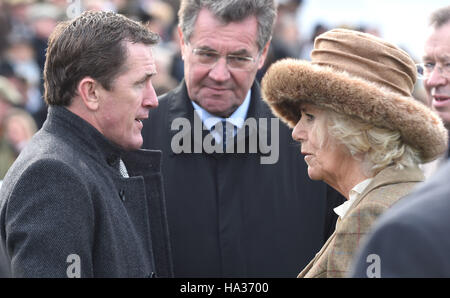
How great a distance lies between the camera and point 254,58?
3.97 meters

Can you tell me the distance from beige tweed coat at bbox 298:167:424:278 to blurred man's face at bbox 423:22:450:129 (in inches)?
66.7

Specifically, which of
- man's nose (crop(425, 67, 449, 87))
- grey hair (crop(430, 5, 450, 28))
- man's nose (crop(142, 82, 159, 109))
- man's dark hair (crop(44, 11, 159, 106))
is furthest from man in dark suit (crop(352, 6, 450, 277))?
grey hair (crop(430, 5, 450, 28))

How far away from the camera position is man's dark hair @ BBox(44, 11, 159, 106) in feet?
9.35

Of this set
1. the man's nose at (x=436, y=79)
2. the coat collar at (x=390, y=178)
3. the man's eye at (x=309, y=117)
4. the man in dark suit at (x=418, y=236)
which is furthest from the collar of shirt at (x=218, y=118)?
the man in dark suit at (x=418, y=236)

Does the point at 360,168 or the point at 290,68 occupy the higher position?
the point at 290,68

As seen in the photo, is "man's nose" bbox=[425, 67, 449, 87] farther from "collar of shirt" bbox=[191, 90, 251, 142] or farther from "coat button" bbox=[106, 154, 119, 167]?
"coat button" bbox=[106, 154, 119, 167]

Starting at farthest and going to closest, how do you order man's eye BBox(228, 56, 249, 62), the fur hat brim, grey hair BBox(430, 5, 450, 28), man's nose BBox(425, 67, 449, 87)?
1. grey hair BBox(430, 5, 450, 28)
2. man's nose BBox(425, 67, 449, 87)
3. man's eye BBox(228, 56, 249, 62)
4. the fur hat brim

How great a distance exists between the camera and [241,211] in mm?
3674

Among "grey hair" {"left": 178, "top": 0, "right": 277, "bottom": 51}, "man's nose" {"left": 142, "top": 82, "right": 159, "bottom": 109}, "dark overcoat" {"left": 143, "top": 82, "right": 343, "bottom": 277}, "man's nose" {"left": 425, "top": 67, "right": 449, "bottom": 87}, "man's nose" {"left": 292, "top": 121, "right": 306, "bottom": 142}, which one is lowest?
"dark overcoat" {"left": 143, "top": 82, "right": 343, "bottom": 277}
